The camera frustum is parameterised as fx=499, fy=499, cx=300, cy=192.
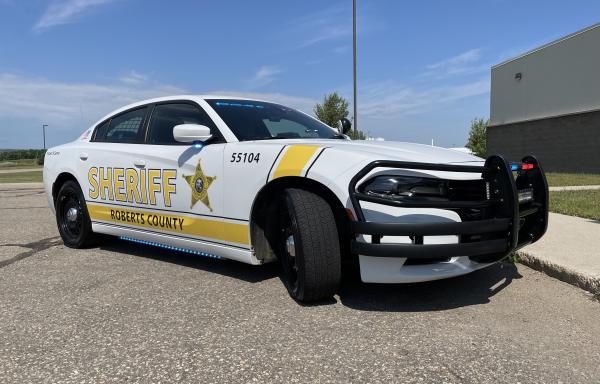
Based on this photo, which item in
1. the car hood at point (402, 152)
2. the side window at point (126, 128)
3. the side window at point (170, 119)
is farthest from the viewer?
the side window at point (126, 128)

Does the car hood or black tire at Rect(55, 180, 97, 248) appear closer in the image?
the car hood

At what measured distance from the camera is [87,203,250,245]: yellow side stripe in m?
3.85

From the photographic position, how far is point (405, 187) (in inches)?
124

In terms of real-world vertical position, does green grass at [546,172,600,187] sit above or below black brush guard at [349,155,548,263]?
below

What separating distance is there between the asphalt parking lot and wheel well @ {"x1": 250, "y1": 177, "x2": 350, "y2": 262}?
0.33 metres

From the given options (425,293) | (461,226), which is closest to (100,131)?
(425,293)

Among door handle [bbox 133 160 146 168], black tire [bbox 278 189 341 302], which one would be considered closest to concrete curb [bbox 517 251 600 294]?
black tire [bbox 278 189 341 302]

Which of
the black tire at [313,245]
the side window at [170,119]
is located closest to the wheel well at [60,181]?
the side window at [170,119]

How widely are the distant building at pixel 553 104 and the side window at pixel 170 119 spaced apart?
66.1ft

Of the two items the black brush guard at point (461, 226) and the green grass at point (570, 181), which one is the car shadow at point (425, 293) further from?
the green grass at point (570, 181)

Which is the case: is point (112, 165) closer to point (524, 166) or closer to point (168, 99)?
point (168, 99)

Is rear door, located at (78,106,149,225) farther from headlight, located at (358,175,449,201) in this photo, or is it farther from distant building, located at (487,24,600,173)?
distant building, located at (487,24,600,173)

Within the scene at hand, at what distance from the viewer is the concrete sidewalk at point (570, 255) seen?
3.84m

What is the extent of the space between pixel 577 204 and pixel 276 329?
6.62 m
